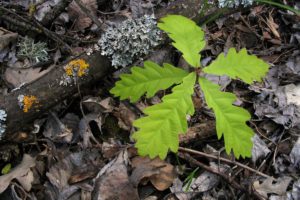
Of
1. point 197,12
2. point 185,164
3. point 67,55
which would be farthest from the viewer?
point 67,55

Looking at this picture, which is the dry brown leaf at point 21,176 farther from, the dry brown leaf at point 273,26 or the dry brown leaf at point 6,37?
the dry brown leaf at point 273,26

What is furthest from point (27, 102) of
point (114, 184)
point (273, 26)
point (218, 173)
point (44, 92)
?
point (273, 26)

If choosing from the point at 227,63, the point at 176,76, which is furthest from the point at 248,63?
the point at 176,76

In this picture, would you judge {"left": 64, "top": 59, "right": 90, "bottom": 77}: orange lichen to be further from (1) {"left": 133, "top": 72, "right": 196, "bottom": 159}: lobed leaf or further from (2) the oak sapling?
(1) {"left": 133, "top": 72, "right": 196, "bottom": 159}: lobed leaf

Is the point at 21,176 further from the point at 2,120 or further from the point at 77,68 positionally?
the point at 77,68

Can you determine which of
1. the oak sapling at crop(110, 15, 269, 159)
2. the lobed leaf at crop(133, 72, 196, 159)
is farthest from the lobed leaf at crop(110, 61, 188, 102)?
the lobed leaf at crop(133, 72, 196, 159)

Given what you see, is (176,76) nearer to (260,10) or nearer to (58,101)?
(58,101)

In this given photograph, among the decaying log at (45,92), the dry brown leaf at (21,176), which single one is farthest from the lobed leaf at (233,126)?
the dry brown leaf at (21,176)
